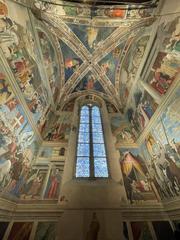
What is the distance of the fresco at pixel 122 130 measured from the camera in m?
8.95

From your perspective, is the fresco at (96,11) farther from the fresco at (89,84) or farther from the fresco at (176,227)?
the fresco at (176,227)

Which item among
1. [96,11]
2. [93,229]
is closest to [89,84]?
[96,11]

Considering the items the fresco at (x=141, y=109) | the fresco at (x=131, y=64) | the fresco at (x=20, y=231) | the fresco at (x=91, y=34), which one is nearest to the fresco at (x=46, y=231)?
the fresco at (x=20, y=231)

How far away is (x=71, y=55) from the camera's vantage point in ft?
33.6

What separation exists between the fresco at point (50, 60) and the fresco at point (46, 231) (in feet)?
22.7

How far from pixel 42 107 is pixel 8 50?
3.52 metres

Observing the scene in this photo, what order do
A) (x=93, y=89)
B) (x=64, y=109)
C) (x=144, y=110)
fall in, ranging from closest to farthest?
(x=144, y=110) → (x=64, y=109) → (x=93, y=89)

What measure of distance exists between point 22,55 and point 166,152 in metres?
6.78

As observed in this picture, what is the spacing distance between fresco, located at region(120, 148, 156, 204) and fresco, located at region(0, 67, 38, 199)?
443 cm

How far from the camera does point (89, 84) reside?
11.8 metres

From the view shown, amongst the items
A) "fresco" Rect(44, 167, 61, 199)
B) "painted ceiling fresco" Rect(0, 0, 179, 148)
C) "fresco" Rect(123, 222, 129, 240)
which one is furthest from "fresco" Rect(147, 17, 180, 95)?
"fresco" Rect(44, 167, 61, 199)

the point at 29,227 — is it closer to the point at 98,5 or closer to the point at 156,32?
the point at 156,32

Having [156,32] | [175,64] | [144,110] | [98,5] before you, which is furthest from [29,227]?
[98,5]

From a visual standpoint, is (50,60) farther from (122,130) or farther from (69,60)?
(122,130)
